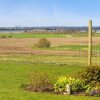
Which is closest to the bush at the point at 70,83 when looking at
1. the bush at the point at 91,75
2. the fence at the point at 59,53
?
the bush at the point at 91,75

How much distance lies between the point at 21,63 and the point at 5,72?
5.13 metres

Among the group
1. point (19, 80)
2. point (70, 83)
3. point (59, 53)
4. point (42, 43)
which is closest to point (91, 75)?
point (70, 83)

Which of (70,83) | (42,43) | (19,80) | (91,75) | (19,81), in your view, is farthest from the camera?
(42,43)

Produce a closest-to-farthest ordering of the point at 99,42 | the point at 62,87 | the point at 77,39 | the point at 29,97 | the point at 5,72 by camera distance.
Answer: the point at 29,97, the point at 62,87, the point at 5,72, the point at 99,42, the point at 77,39

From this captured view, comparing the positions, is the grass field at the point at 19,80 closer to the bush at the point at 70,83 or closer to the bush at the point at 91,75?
the bush at the point at 70,83

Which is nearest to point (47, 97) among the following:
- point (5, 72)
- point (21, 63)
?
point (5, 72)

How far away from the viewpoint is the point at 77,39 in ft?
167

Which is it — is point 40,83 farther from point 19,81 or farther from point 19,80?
point 19,80

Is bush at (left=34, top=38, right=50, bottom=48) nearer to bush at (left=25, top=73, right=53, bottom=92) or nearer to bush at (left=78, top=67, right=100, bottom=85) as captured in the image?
bush at (left=25, top=73, right=53, bottom=92)

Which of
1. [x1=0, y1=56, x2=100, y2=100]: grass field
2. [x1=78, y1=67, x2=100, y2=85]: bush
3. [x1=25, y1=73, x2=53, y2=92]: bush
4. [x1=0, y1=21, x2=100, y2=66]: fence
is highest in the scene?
[x1=78, y1=67, x2=100, y2=85]: bush

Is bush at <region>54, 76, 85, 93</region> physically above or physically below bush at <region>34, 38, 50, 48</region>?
above

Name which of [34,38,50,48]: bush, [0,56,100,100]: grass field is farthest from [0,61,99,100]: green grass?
[34,38,50,48]: bush

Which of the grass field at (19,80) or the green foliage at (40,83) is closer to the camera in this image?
the grass field at (19,80)

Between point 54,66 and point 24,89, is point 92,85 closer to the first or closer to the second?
point 24,89
